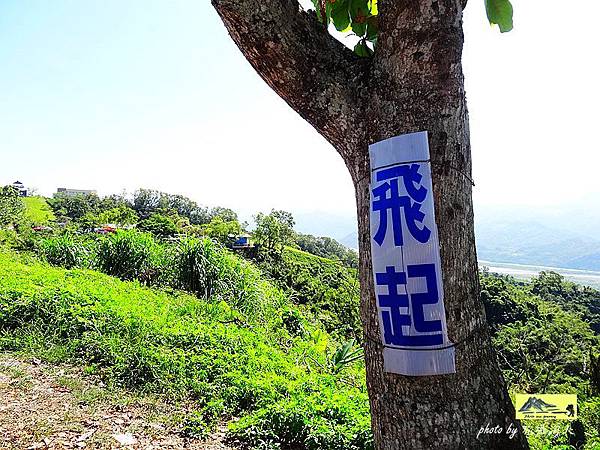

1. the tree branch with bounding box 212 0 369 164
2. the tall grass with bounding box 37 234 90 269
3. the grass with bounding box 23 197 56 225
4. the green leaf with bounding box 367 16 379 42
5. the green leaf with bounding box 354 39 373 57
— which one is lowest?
the tall grass with bounding box 37 234 90 269

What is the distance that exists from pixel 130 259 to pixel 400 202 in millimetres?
6339

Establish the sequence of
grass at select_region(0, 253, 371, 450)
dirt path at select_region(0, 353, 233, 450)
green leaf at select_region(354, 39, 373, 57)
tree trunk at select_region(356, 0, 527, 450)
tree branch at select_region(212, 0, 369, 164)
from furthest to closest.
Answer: grass at select_region(0, 253, 371, 450)
dirt path at select_region(0, 353, 233, 450)
green leaf at select_region(354, 39, 373, 57)
tree branch at select_region(212, 0, 369, 164)
tree trunk at select_region(356, 0, 527, 450)

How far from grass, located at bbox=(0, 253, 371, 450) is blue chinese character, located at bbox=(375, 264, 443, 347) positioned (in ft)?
4.55

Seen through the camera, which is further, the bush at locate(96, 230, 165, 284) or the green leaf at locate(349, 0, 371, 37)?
the bush at locate(96, 230, 165, 284)

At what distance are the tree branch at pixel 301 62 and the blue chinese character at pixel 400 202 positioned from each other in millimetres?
180

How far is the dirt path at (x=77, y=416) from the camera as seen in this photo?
2.47m

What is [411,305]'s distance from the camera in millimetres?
1159

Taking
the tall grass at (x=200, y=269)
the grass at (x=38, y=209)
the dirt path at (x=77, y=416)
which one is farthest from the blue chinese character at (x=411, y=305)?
the grass at (x=38, y=209)

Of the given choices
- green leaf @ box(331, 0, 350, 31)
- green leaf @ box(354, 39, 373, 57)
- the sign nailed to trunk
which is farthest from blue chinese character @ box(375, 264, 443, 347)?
green leaf @ box(331, 0, 350, 31)

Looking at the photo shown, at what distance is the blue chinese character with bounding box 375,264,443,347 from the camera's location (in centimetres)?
115

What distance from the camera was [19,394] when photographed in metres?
3.04

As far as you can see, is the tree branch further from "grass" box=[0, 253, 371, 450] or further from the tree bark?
"grass" box=[0, 253, 371, 450]

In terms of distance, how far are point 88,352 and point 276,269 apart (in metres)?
6.03

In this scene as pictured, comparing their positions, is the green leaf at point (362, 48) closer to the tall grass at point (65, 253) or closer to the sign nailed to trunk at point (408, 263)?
the sign nailed to trunk at point (408, 263)
